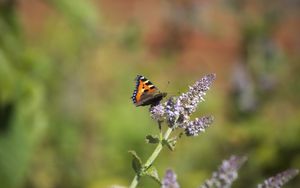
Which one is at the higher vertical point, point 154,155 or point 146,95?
point 146,95

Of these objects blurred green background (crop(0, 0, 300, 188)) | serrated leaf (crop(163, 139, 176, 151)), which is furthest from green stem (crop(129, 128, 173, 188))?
blurred green background (crop(0, 0, 300, 188))

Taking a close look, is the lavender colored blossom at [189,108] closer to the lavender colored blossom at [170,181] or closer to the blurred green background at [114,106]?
the lavender colored blossom at [170,181]

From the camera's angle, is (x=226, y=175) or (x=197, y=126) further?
(x=197, y=126)

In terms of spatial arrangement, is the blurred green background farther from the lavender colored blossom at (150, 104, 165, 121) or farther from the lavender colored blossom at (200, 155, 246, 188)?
the lavender colored blossom at (200, 155, 246, 188)

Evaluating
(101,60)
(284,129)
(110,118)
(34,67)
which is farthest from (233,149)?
(101,60)

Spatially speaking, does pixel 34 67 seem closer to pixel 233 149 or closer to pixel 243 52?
pixel 233 149

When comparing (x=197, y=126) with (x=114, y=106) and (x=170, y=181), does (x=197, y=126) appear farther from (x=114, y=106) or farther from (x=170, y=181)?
(x=114, y=106)

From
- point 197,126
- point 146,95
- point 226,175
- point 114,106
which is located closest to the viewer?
point 226,175

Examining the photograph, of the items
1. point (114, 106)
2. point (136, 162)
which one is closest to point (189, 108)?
point (136, 162)

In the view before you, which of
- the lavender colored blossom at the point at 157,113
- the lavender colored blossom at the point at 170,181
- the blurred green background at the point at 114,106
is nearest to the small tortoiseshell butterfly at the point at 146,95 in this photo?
the lavender colored blossom at the point at 157,113
